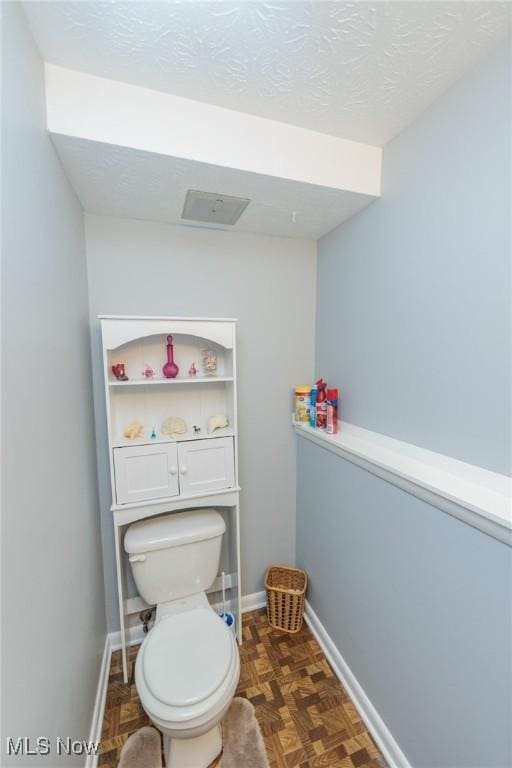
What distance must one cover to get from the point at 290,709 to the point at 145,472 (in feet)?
3.93

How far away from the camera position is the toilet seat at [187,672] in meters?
1.04

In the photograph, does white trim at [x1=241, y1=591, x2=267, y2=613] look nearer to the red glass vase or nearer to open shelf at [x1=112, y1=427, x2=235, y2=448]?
open shelf at [x1=112, y1=427, x2=235, y2=448]

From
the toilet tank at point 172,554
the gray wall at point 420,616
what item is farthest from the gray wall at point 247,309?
the gray wall at point 420,616

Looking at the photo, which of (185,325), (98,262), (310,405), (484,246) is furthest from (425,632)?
(98,262)

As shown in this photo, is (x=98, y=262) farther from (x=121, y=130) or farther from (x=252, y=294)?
(x=252, y=294)

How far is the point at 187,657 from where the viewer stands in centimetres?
119

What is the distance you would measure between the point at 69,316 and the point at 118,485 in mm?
759

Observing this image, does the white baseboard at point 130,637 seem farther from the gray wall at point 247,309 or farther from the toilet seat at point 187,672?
the toilet seat at point 187,672

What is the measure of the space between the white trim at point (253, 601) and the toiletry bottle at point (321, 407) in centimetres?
113

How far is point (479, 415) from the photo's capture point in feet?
3.06

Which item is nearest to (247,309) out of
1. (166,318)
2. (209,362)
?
(209,362)

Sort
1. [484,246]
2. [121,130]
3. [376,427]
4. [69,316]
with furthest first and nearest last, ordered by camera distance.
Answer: [376,427] < [69,316] < [121,130] < [484,246]

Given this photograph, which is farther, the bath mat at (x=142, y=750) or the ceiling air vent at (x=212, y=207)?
the ceiling air vent at (x=212, y=207)

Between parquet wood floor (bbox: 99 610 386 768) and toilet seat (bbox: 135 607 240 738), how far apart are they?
0.39 meters
